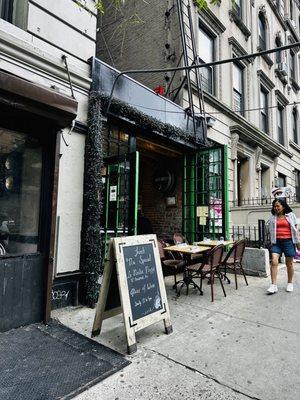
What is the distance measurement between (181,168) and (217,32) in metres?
5.58

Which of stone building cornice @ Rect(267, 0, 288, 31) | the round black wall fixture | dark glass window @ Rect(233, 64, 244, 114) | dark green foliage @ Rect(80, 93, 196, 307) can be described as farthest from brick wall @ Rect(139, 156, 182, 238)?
stone building cornice @ Rect(267, 0, 288, 31)

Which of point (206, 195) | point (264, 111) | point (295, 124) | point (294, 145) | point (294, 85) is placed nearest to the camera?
point (206, 195)

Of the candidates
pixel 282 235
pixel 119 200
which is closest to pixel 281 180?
pixel 282 235

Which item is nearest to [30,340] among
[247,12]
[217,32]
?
[217,32]

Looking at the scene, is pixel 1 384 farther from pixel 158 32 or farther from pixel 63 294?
pixel 158 32

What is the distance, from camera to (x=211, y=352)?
Result: 131 inches

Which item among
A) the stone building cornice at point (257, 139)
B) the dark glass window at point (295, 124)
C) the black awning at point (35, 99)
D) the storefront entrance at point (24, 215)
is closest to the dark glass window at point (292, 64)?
the dark glass window at point (295, 124)

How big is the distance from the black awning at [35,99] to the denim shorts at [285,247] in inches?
173

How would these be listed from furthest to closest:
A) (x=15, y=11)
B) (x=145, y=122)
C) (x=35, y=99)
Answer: (x=145, y=122), (x=15, y=11), (x=35, y=99)

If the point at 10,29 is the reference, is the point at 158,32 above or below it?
above

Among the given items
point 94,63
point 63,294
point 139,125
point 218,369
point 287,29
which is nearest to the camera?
point 218,369

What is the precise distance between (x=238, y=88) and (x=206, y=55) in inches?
103

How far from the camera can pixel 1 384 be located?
8.80 ft

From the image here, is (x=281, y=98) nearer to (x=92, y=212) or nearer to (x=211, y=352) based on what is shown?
(x=92, y=212)
